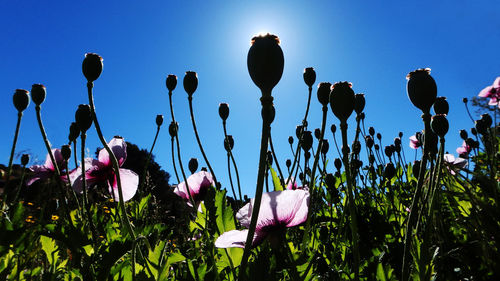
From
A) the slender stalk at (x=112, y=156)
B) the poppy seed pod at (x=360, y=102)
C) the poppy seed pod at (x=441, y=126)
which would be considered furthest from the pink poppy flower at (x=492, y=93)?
the slender stalk at (x=112, y=156)

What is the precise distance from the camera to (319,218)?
236cm

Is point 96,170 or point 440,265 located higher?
point 96,170

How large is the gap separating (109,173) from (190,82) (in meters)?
0.57

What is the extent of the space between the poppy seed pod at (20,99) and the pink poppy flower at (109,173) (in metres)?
0.38

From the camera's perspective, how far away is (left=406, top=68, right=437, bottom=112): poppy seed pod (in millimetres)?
795

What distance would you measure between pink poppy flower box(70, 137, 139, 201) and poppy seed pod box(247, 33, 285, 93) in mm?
946

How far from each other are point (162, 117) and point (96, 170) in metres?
0.71

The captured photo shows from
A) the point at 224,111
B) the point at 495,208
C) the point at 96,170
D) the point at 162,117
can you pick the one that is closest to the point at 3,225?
the point at 96,170

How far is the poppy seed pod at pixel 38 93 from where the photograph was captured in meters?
1.32

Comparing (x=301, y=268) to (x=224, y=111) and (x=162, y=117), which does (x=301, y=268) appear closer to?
(x=224, y=111)

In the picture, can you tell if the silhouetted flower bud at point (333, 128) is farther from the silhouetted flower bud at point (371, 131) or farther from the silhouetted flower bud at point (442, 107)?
the silhouetted flower bud at point (442, 107)

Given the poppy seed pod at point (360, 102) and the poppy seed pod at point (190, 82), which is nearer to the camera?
the poppy seed pod at point (360, 102)

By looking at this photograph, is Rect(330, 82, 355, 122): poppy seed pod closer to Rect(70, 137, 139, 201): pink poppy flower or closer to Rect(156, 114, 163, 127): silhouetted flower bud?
Rect(70, 137, 139, 201): pink poppy flower

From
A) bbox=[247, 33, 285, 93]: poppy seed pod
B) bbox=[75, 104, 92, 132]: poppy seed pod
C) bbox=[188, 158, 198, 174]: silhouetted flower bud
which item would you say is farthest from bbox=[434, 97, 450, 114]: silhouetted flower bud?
bbox=[188, 158, 198, 174]: silhouetted flower bud
